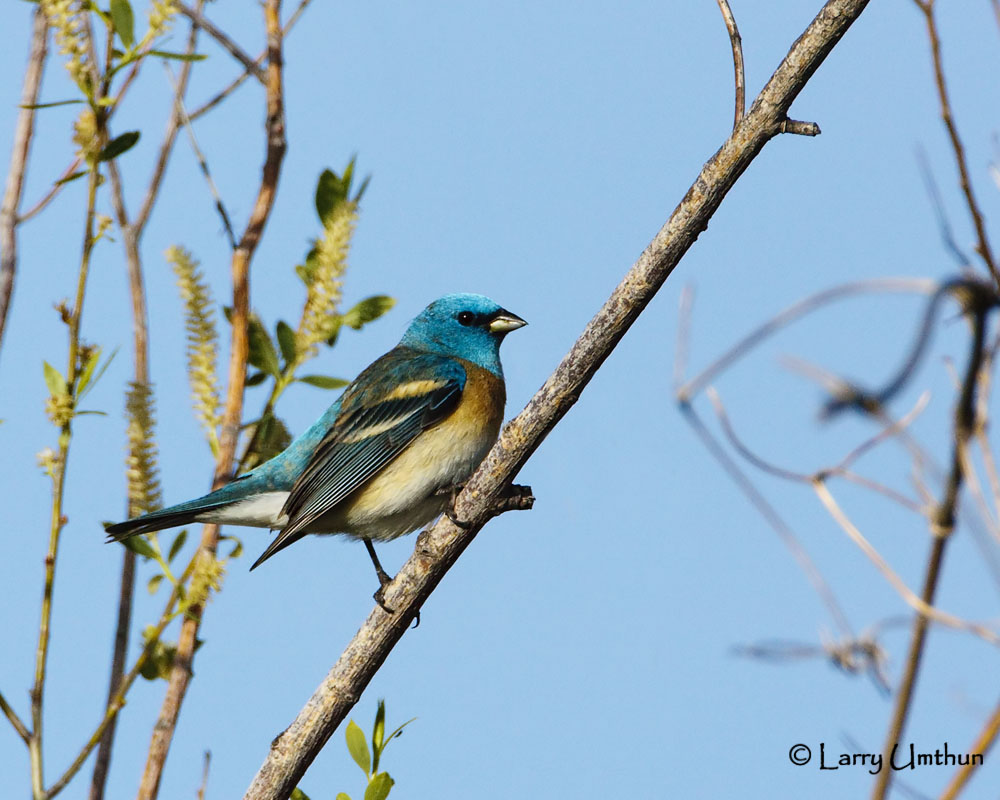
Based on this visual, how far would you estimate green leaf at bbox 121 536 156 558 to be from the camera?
3789 mm

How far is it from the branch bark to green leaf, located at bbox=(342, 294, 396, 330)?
3.62 feet

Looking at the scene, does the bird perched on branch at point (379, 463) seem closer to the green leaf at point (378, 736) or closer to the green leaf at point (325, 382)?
the green leaf at point (325, 382)

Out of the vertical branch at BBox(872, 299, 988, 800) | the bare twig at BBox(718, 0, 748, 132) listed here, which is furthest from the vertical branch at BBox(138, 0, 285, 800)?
the vertical branch at BBox(872, 299, 988, 800)

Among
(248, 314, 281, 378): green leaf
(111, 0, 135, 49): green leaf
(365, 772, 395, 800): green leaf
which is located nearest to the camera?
(365, 772, 395, 800): green leaf

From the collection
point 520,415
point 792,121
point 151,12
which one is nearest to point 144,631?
point 520,415

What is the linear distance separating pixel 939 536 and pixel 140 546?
2.88 m

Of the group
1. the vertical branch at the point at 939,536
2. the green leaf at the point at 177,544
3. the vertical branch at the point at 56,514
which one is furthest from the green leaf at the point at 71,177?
the vertical branch at the point at 939,536

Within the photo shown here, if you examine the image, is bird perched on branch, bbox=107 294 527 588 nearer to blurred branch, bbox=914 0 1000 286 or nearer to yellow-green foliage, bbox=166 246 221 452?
yellow-green foliage, bbox=166 246 221 452

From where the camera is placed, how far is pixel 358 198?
4.20 meters

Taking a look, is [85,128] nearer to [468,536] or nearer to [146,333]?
[146,333]

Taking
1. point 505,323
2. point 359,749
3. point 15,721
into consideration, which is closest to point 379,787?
point 359,749

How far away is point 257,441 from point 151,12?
144 centimetres

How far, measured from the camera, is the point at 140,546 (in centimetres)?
380

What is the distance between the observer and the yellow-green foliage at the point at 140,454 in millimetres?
3588
